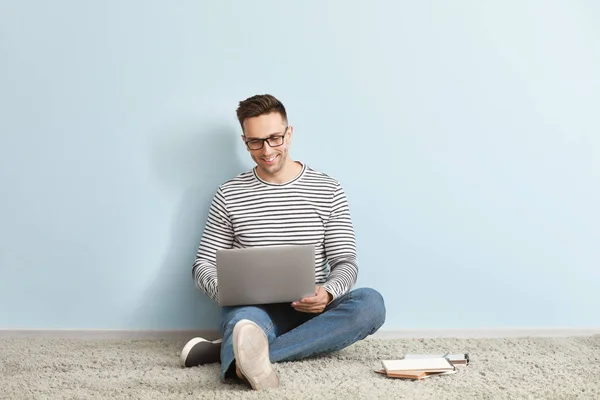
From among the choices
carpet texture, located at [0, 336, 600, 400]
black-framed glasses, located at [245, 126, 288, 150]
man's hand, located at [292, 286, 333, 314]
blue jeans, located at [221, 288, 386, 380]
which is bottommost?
carpet texture, located at [0, 336, 600, 400]

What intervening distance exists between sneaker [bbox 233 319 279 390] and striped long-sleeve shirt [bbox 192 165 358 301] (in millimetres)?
694

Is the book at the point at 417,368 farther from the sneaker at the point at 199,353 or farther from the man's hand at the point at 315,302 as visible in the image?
the sneaker at the point at 199,353

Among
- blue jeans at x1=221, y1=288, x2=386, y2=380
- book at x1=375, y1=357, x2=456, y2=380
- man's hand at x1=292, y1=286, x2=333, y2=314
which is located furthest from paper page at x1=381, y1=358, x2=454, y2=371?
man's hand at x1=292, y1=286, x2=333, y2=314

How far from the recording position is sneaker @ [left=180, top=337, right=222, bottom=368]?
8.15 ft

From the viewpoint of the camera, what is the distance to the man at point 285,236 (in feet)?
8.14

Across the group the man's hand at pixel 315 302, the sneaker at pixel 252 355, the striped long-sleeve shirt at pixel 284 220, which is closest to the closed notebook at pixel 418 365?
the man's hand at pixel 315 302

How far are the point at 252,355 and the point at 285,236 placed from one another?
78 cm

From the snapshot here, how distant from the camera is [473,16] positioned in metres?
2.95

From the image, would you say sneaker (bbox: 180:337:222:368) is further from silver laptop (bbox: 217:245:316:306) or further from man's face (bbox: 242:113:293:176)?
man's face (bbox: 242:113:293:176)

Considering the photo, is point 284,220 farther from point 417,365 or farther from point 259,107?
point 417,365

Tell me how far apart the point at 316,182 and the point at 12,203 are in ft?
4.00

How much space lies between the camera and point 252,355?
2074 millimetres

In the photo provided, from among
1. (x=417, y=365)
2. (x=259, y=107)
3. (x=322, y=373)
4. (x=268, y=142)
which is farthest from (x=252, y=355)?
(x=259, y=107)

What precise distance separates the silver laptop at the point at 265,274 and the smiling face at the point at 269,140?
457 millimetres
